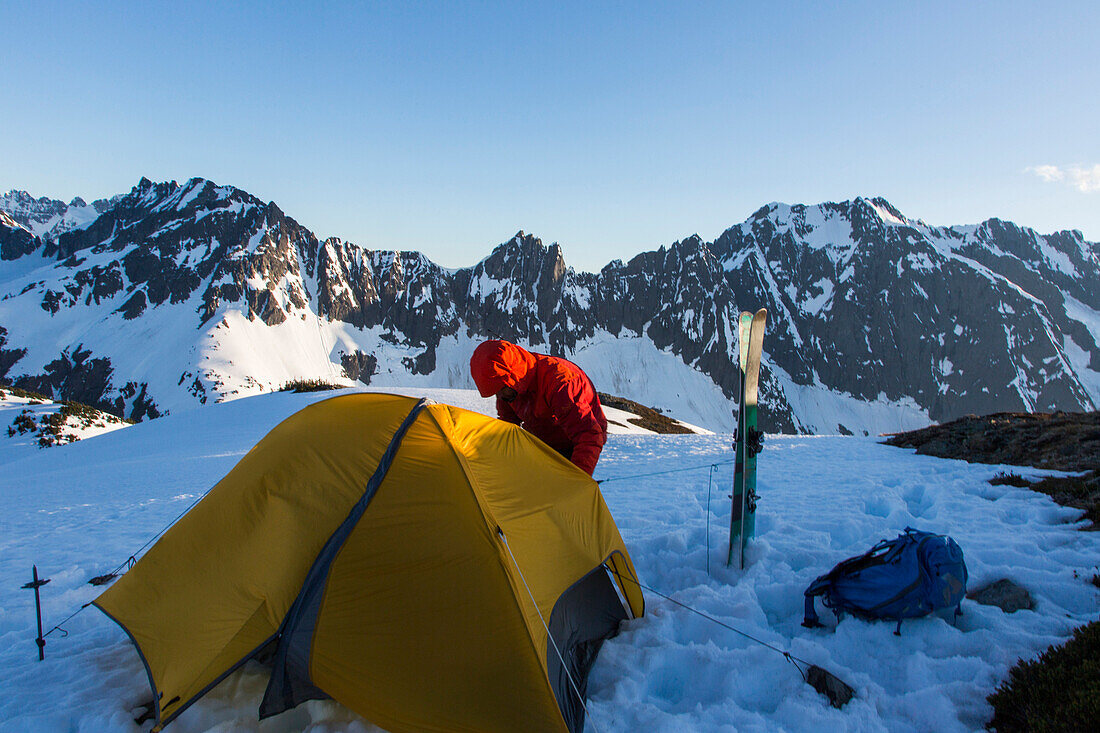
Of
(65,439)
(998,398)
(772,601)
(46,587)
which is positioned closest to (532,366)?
(772,601)

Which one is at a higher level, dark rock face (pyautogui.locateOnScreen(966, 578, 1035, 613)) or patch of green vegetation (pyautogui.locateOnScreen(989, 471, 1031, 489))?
patch of green vegetation (pyautogui.locateOnScreen(989, 471, 1031, 489))

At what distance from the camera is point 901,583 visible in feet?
14.3

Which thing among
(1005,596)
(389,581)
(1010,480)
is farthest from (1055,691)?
(1010,480)

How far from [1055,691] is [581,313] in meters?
129

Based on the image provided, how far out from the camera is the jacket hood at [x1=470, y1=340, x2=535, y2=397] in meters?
5.46

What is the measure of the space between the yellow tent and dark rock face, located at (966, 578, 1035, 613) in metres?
3.10

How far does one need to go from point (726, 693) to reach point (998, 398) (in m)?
169

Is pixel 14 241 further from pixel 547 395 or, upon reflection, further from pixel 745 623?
pixel 745 623

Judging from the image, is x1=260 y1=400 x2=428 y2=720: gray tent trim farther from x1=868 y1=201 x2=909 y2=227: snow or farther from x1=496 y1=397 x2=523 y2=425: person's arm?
x1=868 y1=201 x2=909 y2=227: snow

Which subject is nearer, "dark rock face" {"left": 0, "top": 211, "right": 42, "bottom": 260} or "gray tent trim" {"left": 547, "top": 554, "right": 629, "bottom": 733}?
"gray tent trim" {"left": 547, "top": 554, "right": 629, "bottom": 733}

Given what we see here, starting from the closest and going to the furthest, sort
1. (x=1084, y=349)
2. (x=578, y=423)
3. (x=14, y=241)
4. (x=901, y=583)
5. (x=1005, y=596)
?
(x=901, y=583), (x=1005, y=596), (x=578, y=423), (x=14, y=241), (x=1084, y=349)

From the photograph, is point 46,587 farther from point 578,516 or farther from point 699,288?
point 699,288

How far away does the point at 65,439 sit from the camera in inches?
1066

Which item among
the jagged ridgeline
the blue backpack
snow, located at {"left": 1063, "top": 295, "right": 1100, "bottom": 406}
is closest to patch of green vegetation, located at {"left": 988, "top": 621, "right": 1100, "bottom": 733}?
the blue backpack
